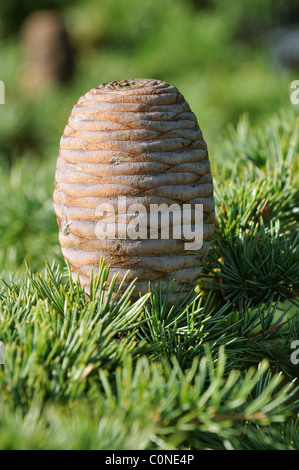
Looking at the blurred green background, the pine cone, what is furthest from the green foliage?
the blurred green background

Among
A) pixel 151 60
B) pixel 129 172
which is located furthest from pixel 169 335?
pixel 151 60

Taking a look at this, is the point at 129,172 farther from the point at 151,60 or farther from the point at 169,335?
the point at 151,60

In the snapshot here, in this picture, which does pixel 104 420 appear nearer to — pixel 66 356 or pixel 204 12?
pixel 66 356

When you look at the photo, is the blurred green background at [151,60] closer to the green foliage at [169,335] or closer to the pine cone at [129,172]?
the green foliage at [169,335]

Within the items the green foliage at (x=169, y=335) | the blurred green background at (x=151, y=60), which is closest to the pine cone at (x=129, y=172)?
the green foliage at (x=169, y=335)

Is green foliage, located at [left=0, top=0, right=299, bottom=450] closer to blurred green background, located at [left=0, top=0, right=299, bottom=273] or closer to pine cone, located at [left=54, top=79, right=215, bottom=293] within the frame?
pine cone, located at [left=54, top=79, right=215, bottom=293]
